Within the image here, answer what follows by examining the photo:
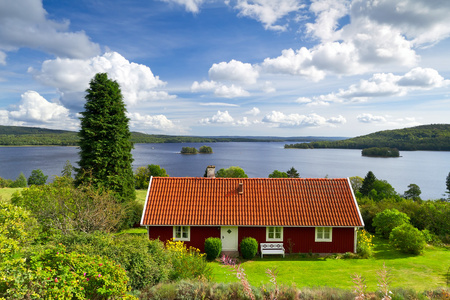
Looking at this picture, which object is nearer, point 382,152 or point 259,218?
point 259,218

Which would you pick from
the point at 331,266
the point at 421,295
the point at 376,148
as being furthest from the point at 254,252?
the point at 376,148

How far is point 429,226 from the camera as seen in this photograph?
2145 centimetres

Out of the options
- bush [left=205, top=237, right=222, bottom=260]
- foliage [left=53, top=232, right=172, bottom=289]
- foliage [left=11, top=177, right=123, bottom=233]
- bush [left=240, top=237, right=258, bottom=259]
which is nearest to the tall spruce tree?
foliage [left=11, top=177, right=123, bottom=233]

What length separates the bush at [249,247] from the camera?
55.2 ft

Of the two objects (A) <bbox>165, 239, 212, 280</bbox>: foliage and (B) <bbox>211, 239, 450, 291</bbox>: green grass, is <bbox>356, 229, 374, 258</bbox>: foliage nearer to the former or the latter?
(B) <bbox>211, 239, 450, 291</bbox>: green grass

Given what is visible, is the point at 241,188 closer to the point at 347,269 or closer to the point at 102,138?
the point at 347,269

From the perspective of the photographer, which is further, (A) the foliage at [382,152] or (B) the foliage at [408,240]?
(A) the foliage at [382,152]

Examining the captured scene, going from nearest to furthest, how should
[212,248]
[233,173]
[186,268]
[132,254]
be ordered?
[132,254] → [186,268] → [212,248] → [233,173]

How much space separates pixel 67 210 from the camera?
1728cm

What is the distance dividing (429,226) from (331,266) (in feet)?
36.1

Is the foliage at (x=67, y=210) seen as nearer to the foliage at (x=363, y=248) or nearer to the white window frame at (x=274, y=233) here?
the white window frame at (x=274, y=233)

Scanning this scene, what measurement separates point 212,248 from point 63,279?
1032cm

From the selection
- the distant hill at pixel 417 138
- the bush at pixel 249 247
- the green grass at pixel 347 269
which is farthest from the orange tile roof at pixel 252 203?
the distant hill at pixel 417 138

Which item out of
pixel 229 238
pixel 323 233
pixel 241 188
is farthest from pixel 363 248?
pixel 241 188
